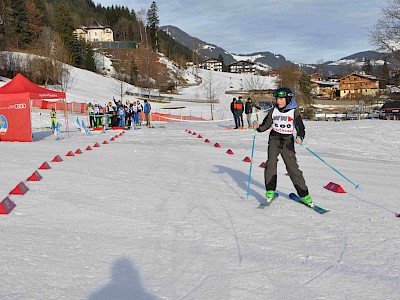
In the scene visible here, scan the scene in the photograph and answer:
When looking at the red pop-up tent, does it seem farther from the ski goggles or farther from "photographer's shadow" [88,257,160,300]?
"photographer's shadow" [88,257,160,300]

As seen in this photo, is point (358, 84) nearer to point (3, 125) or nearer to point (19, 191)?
point (3, 125)

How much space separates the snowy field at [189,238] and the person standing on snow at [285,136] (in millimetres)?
379

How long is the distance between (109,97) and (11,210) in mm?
57326

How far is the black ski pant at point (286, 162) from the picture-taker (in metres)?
5.86

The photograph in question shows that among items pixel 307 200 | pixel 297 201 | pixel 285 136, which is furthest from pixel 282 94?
pixel 297 201

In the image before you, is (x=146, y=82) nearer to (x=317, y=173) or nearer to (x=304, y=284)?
(x=317, y=173)

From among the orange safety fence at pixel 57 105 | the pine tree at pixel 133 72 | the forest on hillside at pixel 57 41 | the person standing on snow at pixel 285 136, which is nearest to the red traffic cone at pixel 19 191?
the person standing on snow at pixel 285 136

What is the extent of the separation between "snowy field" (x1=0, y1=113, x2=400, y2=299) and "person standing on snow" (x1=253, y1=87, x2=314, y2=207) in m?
0.38

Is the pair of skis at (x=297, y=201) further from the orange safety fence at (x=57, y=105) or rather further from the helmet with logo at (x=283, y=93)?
the orange safety fence at (x=57, y=105)

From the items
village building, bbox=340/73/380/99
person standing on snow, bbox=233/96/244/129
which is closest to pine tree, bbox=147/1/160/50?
village building, bbox=340/73/380/99

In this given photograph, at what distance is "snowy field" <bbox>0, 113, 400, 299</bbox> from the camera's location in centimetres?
328

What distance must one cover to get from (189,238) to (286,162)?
85.5 inches

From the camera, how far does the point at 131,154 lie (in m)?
12.1

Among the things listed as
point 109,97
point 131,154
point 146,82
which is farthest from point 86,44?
point 131,154
